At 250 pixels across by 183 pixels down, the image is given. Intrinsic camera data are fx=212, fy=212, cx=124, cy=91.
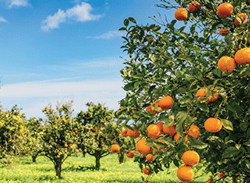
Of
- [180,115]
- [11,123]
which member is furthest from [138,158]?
[11,123]

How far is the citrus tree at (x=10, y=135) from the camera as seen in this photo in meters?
8.66

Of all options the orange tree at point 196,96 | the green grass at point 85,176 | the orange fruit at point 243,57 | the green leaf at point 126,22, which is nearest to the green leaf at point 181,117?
the orange tree at point 196,96

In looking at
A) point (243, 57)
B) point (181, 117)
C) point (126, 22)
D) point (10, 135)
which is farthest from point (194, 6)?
point (10, 135)

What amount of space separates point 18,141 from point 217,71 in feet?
30.9

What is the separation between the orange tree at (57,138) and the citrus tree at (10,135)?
4.95 feet

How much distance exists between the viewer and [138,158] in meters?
3.00

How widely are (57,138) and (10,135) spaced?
2.60 metres

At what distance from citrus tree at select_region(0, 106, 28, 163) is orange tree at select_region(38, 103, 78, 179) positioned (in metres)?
1.51

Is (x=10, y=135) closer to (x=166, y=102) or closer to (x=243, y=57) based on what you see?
(x=166, y=102)

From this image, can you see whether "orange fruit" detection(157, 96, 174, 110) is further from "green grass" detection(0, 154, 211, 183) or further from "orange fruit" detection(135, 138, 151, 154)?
"green grass" detection(0, 154, 211, 183)

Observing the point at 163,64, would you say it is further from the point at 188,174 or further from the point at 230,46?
the point at 188,174

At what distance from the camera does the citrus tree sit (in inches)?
341

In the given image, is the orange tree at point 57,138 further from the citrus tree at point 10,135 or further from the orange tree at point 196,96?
the orange tree at point 196,96

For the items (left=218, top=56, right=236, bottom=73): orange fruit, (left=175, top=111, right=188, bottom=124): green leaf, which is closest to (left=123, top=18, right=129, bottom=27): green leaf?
(left=218, top=56, right=236, bottom=73): orange fruit
